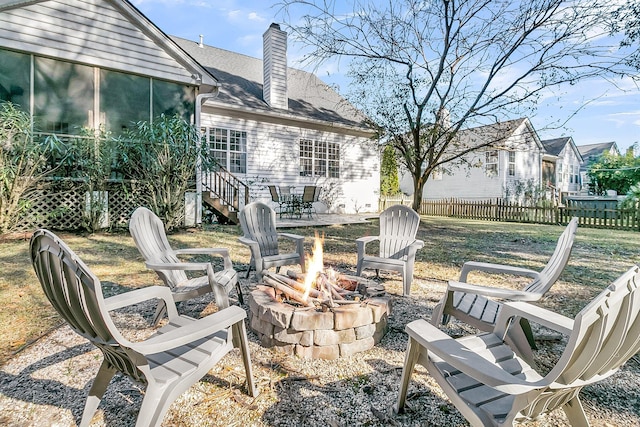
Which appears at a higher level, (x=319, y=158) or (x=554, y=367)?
(x=319, y=158)

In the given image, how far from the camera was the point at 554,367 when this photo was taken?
1212 mm

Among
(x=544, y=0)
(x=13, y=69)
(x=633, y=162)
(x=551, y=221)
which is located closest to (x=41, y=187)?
(x=13, y=69)

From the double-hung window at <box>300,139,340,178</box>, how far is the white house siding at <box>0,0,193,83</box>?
20.5ft

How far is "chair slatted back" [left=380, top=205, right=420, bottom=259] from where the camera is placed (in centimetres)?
446

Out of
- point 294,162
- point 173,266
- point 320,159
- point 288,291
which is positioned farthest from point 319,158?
point 173,266

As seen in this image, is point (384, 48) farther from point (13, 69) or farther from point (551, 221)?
point (551, 221)

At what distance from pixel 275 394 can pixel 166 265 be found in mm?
1376

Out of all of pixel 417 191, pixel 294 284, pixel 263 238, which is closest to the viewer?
pixel 294 284

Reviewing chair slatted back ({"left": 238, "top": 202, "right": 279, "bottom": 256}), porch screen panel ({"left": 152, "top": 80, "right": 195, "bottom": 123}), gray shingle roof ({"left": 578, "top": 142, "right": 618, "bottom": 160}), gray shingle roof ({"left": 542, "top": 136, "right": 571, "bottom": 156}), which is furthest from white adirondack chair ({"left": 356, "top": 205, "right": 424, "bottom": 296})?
gray shingle roof ({"left": 578, "top": 142, "right": 618, "bottom": 160})

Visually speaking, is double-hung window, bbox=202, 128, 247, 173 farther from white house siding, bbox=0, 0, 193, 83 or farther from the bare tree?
the bare tree

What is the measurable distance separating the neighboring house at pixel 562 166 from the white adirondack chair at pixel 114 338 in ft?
90.4

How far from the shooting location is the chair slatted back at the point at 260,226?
4.37m

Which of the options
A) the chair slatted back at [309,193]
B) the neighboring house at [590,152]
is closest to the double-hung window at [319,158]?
the chair slatted back at [309,193]

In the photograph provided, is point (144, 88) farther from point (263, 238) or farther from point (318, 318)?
point (318, 318)
